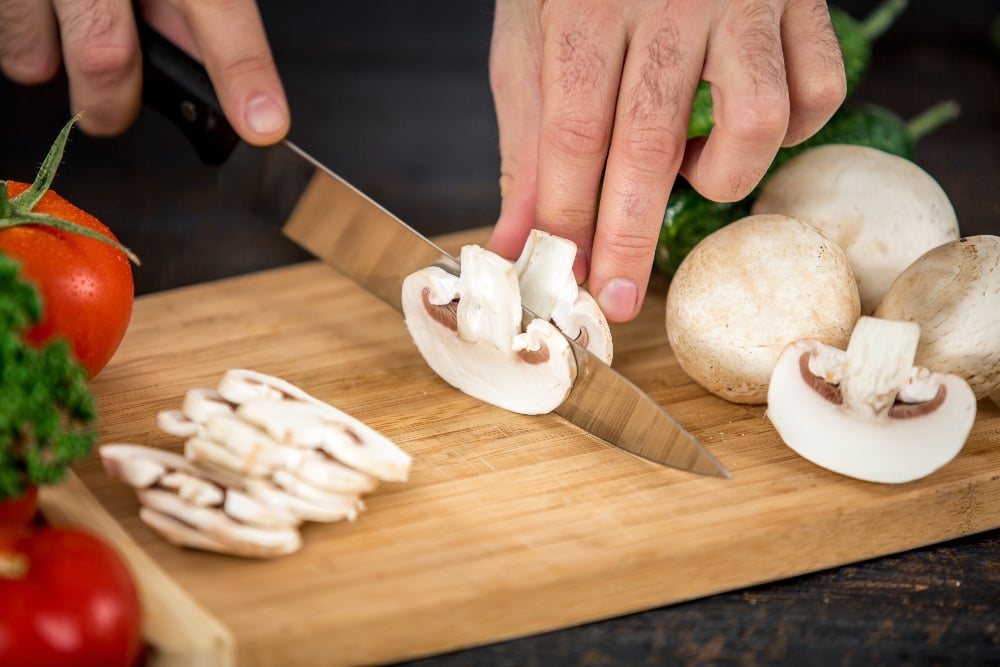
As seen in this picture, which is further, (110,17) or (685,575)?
(110,17)

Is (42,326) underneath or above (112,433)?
above

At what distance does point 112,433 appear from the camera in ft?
6.15

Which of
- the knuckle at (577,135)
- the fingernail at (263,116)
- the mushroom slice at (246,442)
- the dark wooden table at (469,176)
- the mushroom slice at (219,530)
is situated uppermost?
the knuckle at (577,135)

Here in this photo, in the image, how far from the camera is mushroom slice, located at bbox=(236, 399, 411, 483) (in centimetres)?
155

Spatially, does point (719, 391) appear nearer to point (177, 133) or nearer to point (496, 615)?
point (496, 615)

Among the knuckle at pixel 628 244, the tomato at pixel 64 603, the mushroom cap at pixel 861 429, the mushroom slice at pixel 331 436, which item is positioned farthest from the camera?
the knuckle at pixel 628 244

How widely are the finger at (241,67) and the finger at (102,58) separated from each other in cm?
15

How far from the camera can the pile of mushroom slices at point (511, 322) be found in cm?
184

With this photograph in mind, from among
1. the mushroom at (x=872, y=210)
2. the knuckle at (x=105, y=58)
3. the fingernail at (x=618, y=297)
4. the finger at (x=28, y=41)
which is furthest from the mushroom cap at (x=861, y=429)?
the finger at (x=28, y=41)

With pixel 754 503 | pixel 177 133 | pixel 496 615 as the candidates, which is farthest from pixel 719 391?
pixel 177 133

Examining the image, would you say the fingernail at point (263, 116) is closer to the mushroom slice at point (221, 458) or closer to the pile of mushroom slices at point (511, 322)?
the pile of mushroom slices at point (511, 322)

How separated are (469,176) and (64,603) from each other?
232 cm

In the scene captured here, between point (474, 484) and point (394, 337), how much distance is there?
0.60 metres

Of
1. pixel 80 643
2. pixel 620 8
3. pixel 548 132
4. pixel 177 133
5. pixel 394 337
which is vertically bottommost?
pixel 177 133
